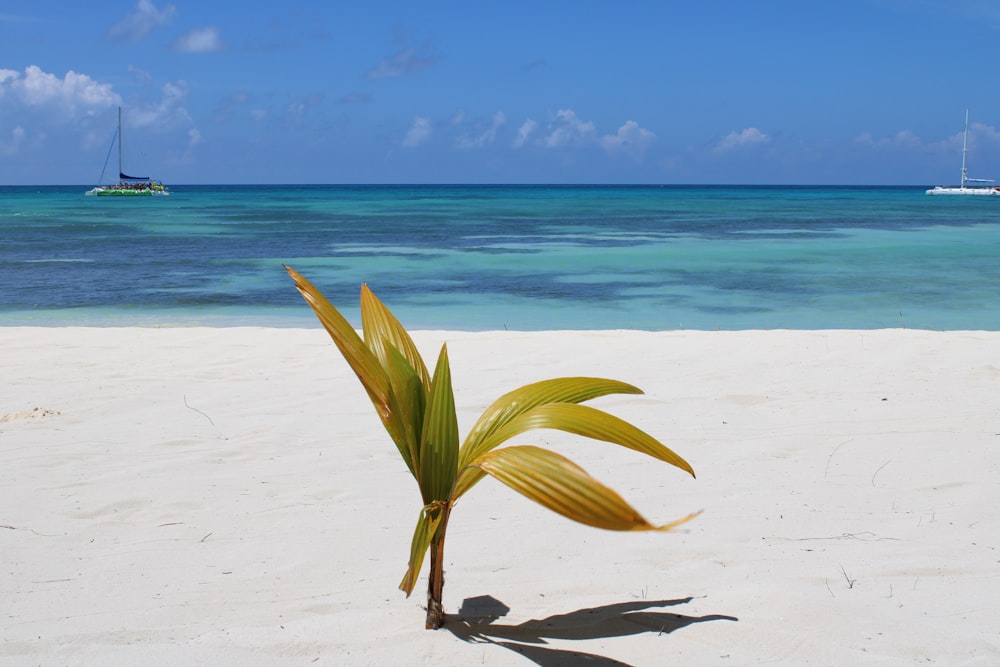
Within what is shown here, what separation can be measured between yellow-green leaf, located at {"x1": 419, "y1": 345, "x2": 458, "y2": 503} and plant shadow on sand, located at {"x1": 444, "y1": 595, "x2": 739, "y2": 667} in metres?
0.40

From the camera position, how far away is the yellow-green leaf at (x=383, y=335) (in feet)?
7.01

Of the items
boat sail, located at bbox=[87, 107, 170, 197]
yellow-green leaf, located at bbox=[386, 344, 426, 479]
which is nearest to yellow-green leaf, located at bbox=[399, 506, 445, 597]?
yellow-green leaf, located at bbox=[386, 344, 426, 479]

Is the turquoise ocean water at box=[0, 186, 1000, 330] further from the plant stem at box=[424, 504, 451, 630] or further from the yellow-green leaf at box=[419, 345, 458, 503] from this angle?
the yellow-green leaf at box=[419, 345, 458, 503]

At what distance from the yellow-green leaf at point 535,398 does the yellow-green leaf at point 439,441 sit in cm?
5

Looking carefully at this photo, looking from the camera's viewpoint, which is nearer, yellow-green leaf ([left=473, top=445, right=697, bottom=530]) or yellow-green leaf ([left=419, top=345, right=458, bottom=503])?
yellow-green leaf ([left=473, top=445, right=697, bottom=530])

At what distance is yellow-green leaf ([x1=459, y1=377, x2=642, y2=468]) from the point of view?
205cm

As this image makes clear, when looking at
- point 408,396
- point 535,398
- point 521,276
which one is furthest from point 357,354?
point 521,276

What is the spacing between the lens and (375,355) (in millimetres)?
2109

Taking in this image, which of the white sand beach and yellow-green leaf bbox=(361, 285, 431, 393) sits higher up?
yellow-green leaf bbox=(361, 285, 431, 393)

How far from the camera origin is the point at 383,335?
2143 millimetres

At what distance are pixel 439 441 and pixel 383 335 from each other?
33cm

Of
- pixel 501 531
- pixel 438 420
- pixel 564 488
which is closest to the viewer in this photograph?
pixel 564 488

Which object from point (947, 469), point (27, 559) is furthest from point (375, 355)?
point (947, 469)

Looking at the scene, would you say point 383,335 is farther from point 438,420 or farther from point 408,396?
point 438,420
